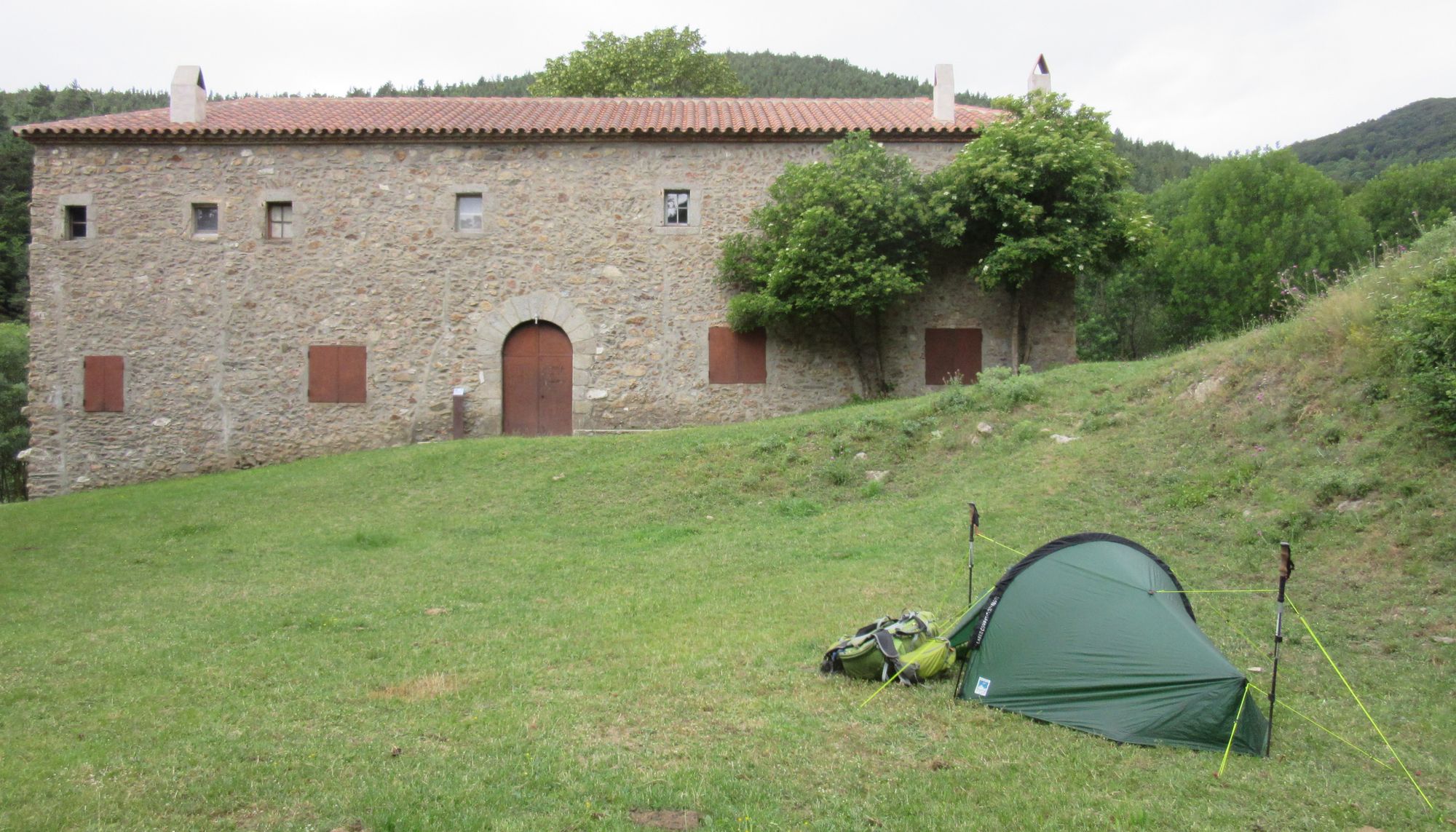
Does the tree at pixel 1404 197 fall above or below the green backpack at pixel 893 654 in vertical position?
above

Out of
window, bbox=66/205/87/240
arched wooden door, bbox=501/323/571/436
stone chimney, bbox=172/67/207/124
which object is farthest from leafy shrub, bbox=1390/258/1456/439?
window, bbox=66/205/87/240

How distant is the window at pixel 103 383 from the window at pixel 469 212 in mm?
7637

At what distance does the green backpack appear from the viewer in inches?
241

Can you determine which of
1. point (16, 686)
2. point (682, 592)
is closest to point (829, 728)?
point (682, 592)

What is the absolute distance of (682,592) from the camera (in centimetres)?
900

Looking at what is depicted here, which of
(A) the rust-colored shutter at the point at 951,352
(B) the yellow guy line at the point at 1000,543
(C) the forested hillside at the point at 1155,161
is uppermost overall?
(C) the forested hillside at the point at 1155,161

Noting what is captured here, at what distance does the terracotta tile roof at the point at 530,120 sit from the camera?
1930 cm

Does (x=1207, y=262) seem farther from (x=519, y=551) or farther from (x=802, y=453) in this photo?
(x=519, y=551)

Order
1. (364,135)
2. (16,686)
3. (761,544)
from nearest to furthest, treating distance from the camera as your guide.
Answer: (16,686), (761,544), (364,135)

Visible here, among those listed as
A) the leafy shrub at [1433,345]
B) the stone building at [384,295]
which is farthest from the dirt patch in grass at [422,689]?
the stone building at [384,295]

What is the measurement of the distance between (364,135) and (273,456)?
695 centimetres

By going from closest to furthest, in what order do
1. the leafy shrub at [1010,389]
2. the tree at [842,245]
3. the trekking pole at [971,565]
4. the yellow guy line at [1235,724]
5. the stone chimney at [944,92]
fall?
the yellow guy line at [1235,724], the trekking pole at [971,565], the leafy shrub at [1010,389], the tree at [842,245], the stone chimney at [944,92]

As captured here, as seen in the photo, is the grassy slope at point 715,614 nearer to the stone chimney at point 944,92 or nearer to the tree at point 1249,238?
the stone chimney at point 944,92

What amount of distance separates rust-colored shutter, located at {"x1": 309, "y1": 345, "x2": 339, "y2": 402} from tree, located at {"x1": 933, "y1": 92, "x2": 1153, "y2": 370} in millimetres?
12881
